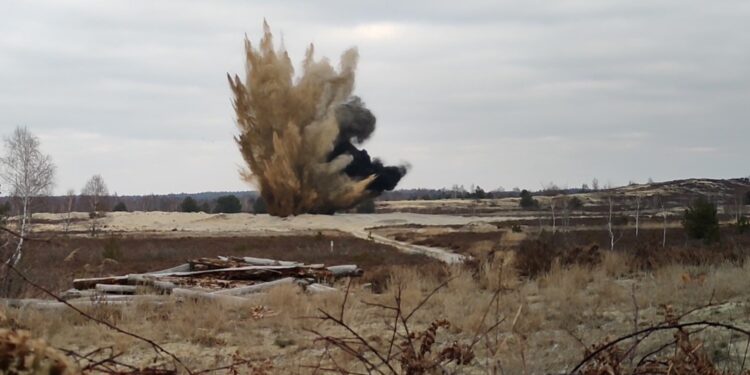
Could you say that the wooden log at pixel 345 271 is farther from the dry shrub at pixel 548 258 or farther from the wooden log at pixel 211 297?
the wooden log at pixel 211 297

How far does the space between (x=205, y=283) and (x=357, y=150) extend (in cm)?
4774

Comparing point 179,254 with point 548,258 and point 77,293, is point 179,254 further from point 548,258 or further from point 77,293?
point 548,258

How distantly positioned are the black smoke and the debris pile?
141 ft

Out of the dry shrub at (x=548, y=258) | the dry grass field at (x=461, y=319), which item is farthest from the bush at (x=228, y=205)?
the dry shrub at (x=548, y=258)

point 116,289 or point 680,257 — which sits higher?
point 680,257

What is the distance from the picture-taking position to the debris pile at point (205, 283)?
1255cm

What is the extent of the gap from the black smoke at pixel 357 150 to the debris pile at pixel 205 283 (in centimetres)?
4285

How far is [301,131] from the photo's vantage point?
57.1 metres

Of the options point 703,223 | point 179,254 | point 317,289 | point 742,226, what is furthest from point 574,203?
point 317,289

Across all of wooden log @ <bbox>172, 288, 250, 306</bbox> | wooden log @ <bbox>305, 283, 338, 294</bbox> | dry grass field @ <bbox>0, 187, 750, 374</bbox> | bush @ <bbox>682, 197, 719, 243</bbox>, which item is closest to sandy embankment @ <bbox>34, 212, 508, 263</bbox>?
bush @ <bbox>682, 197, 719, 243</bbox>

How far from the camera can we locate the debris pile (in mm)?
12547

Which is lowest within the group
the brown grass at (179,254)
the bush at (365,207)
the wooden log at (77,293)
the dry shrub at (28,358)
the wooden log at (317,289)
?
the brown grass at (179,254)

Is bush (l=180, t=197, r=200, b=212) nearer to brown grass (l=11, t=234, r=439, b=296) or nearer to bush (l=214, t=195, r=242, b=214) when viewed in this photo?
bush (l=214, t=195, r=242, b=214)

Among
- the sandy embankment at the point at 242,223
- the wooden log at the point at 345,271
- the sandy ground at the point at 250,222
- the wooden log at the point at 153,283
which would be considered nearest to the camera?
the wooden log at the point at 153,283
